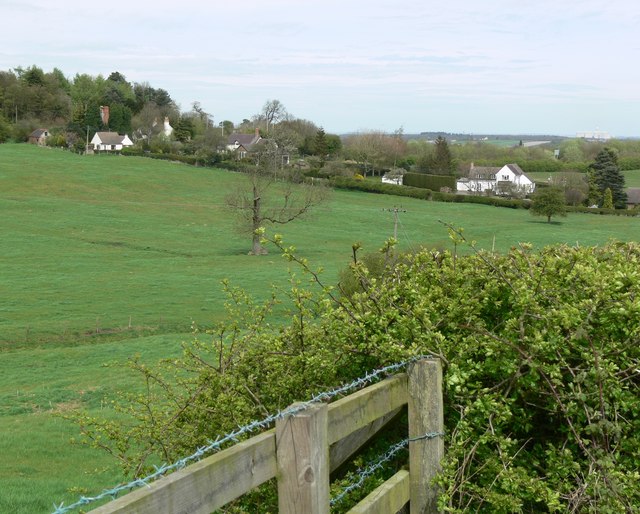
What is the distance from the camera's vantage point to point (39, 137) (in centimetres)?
13162

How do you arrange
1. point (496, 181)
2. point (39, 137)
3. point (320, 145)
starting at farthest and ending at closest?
1. point (39, 137)
2. point (496, 181)
3. point (320, 145)

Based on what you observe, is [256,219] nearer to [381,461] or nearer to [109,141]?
[381,461]

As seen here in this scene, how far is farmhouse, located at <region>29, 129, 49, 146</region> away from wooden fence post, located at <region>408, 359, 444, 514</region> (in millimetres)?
134212

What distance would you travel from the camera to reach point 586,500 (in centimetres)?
470

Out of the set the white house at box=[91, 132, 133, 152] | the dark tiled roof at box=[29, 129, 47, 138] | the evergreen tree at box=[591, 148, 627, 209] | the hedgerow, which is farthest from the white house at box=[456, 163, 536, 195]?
the hedgerow

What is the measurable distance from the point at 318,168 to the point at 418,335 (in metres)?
102

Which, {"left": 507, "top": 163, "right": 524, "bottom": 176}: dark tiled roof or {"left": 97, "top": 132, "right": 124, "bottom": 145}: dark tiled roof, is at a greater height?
{"left": 97, "top": 132, "right": 124, "bottom": 145}: dark tiled roof

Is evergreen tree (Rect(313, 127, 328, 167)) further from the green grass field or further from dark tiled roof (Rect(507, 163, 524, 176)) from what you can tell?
dark tiled roof (Rect(507, 163, 524, 176))

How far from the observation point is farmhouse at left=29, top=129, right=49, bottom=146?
130 m

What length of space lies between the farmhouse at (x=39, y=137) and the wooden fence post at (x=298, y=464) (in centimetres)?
13521

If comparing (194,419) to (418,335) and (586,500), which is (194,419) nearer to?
(418,335)

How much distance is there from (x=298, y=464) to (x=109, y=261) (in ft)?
172

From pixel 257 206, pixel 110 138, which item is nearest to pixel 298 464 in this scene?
pixel 257 206

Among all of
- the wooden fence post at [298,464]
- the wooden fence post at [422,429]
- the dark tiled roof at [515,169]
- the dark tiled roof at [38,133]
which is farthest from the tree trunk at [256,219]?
the dark tiled roof at [38,133]
